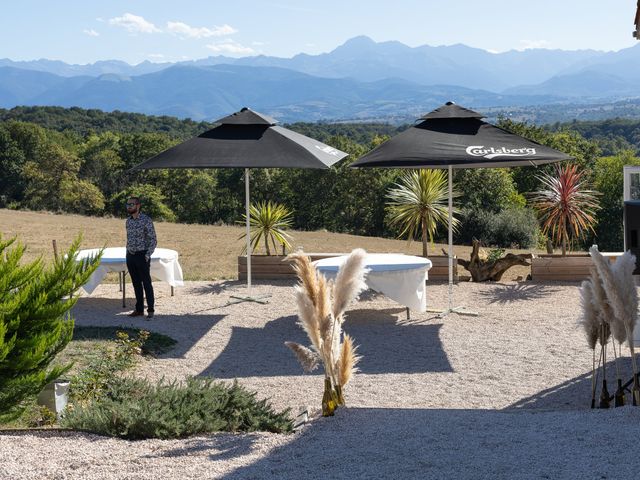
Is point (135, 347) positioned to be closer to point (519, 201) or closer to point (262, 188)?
point (519, 201)

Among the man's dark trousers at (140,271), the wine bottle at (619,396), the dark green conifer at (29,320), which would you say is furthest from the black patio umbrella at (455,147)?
the dark green conifer at (29,320)

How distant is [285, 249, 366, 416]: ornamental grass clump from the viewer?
201 inches

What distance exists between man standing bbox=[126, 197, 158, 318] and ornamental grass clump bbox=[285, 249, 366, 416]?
15.7 ft

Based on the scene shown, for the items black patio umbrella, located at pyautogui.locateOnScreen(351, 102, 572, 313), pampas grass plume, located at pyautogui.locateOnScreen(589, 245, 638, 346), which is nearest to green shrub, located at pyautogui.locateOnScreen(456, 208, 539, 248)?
black patio umbrella, located at pyautogui.locateOnScreen(351, 102, 572, 313)

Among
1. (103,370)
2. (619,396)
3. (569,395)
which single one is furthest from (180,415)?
(569,395)

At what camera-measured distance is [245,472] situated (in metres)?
3.97

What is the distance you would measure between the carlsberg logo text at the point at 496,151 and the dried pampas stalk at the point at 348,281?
4.55 metres

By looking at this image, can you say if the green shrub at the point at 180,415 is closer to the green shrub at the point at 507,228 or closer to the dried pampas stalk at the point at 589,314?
the dried pampas stalk at the point at 589,314

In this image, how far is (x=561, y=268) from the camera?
40.1 ft

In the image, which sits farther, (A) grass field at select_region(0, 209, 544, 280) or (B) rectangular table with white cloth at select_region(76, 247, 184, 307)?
(A) grass field at select_region(0, 209, 544, 280)

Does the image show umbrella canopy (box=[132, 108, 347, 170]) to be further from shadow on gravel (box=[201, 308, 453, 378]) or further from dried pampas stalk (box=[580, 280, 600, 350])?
dried pampas stalk (box=[580, 280, 600, 350])

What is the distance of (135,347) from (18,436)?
2.72m

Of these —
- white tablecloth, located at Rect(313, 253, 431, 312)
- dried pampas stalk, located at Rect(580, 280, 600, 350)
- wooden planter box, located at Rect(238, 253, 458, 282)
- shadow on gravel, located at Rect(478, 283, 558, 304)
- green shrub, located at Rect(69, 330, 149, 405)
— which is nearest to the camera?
dried pampas stalk, located at Rect(580, 280, 600, 350)

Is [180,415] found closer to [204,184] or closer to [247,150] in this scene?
[247,150]
